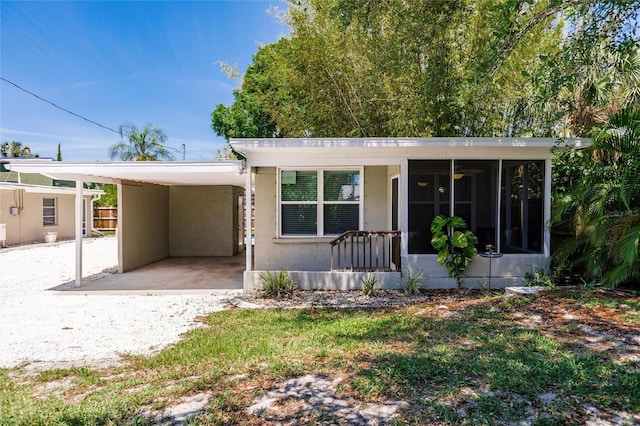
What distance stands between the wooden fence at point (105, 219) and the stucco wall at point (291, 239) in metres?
17.7

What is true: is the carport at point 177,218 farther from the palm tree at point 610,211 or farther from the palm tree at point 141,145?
the palm tree at point 141,145

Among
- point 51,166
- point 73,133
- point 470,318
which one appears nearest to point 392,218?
point 470,318

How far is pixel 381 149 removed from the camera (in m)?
6.82

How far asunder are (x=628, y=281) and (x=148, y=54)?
20.9 meters

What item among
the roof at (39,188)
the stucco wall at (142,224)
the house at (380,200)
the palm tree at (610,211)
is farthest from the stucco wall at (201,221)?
the palm tree at (610,211)

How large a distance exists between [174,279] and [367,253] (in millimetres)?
4415

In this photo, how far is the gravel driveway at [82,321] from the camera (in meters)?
4.29

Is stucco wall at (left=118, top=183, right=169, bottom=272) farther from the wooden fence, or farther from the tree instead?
the tree

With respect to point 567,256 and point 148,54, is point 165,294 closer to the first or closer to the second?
point 567,256

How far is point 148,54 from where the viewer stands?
62.2 feet

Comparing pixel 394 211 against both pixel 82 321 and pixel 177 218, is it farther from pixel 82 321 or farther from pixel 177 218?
pixel 177 218

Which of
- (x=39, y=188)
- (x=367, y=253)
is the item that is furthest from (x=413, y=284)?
(x=39, y=188)

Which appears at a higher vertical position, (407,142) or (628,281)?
(407,142)

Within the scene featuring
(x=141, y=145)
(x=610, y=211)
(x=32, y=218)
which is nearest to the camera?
(x=610, y=211)
